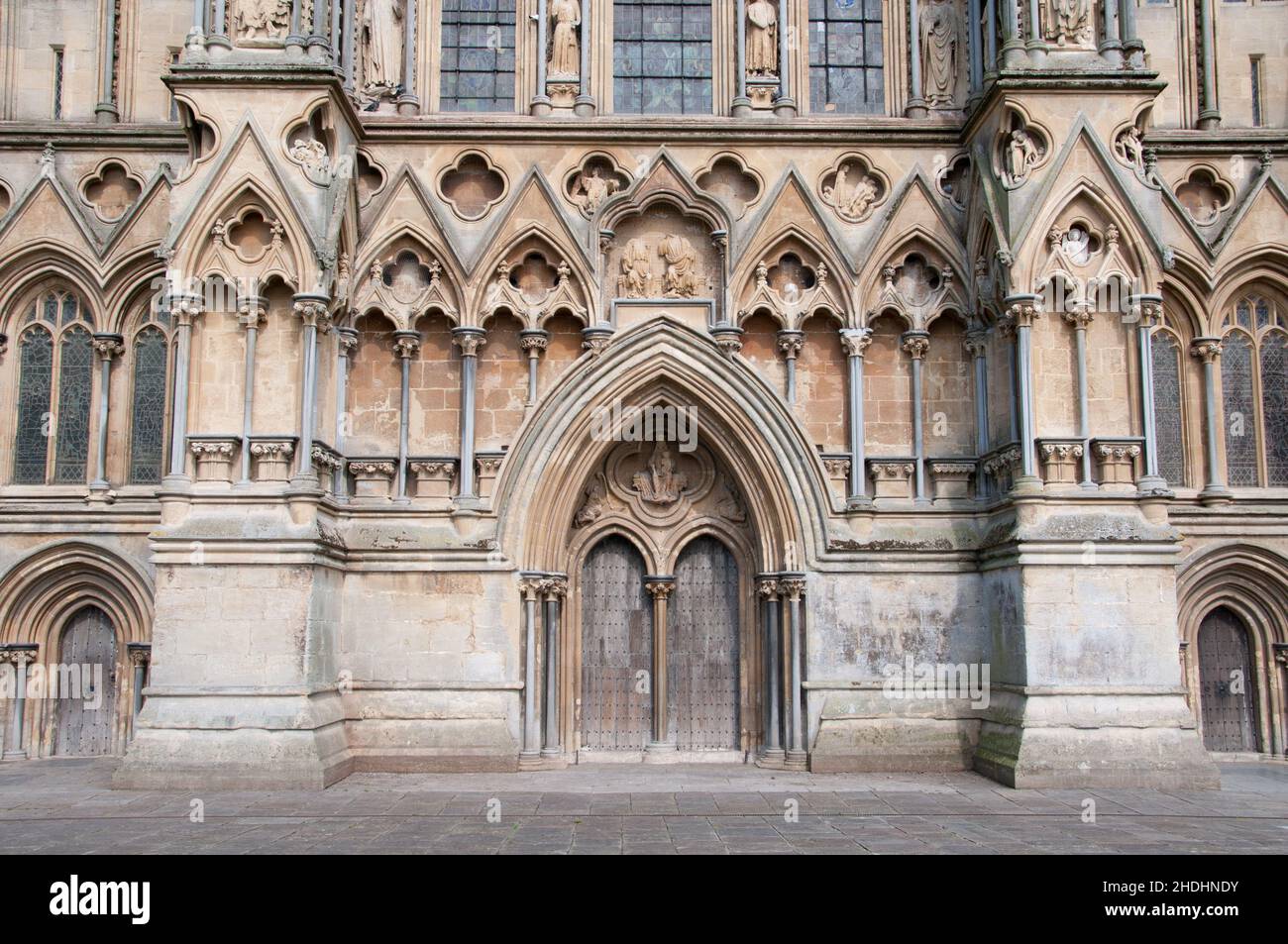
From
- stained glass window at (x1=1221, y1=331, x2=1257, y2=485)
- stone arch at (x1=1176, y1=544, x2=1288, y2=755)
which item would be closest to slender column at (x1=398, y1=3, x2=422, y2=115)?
stained glass window at (x1=1221, y1=331, x2=1257, y2=485)

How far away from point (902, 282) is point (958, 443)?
221 centimetres

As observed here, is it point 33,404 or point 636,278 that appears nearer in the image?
point 636,278

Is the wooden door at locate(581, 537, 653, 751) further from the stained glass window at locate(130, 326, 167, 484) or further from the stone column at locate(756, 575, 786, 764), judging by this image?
the stained glass window at locate(130, 326, 167, 484)

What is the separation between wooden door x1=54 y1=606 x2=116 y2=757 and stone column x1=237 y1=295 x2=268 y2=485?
4319 mm

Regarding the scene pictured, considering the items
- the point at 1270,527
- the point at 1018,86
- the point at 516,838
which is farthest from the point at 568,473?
the point at 1270,527

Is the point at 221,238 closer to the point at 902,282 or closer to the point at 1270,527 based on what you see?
the point at 902,282

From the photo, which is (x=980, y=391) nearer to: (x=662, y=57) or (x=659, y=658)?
(x=659, y=658)

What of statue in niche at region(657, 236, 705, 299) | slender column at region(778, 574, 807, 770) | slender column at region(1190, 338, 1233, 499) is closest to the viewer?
slender column at region(778, 574, 807, 770)

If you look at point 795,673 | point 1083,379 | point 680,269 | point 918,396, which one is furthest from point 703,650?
point 1083,379

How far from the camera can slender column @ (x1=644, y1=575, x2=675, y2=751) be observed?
15.4 metres

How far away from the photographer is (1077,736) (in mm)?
12953

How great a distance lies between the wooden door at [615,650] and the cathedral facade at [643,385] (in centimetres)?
6

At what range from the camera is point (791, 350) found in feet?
49.9

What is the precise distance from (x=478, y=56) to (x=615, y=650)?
26.8 ft
